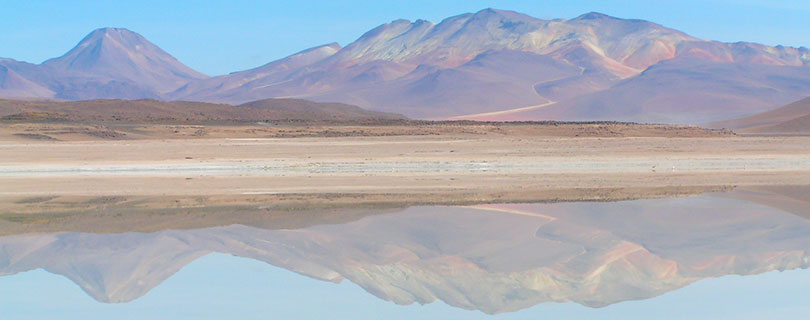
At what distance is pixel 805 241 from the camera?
10750 mm

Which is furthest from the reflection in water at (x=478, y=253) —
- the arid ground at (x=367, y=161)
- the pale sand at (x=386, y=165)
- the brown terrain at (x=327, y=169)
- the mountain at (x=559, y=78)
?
the mountain at (x=559, y=78)

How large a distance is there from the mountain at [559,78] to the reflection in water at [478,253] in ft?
309

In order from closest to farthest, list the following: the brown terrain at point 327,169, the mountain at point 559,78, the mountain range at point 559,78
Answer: the brown terrain at point 327,169, the mountain range at point 559,78, the mountain at point 559,78

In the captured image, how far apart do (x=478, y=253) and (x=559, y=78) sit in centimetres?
15354

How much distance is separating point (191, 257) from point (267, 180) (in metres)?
11.6

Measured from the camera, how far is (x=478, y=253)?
10.1 metres

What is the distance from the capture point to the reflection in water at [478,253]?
322 inches

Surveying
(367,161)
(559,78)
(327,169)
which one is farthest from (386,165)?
(559,78)

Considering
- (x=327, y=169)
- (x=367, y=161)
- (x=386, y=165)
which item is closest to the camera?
(x=327, y=169)

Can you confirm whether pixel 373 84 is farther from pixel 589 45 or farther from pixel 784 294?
pixel 784 294

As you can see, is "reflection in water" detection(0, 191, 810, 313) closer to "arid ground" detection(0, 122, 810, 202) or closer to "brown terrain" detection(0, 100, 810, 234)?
"brown terrain" detection(0, 100, 810, 234)

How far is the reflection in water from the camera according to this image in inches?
322

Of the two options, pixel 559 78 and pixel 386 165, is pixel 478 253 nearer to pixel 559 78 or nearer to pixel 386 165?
pixel 386 165

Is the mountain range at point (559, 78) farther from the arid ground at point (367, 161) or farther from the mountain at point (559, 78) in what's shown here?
the arid ground at point (367, 161)
